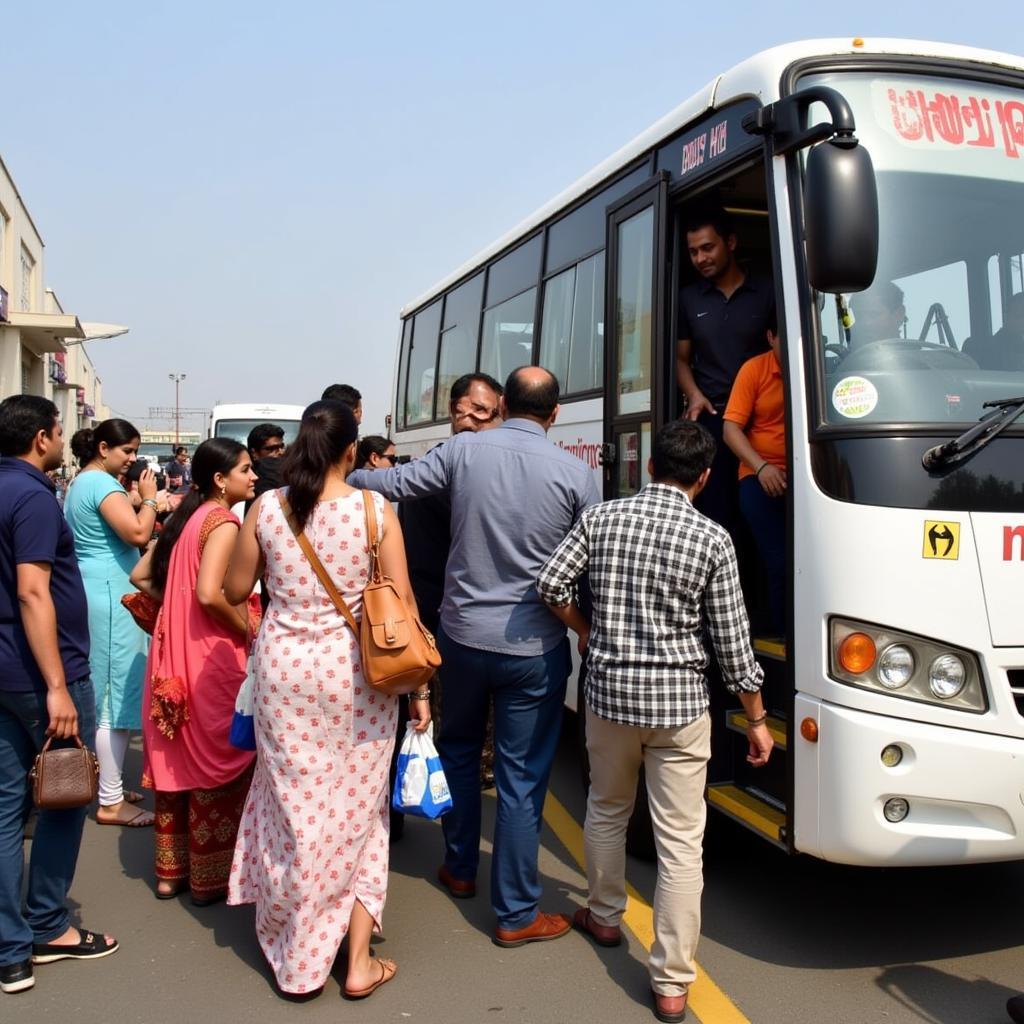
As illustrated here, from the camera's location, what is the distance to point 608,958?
13.0 ft

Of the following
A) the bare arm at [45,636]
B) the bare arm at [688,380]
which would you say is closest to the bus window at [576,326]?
the bare arm at [688,380]

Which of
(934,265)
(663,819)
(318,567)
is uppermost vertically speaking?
(934,265)

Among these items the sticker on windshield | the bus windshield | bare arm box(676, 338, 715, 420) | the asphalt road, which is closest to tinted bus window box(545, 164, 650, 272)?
bare arm box(676, 338, 715, 420)

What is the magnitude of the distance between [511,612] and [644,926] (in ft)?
4.45

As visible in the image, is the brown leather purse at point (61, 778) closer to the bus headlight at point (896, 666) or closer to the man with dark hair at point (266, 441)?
the bus headlight at point (896, 666)

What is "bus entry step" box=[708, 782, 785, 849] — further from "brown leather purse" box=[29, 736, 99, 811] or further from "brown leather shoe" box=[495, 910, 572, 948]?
"brown leather purse" box=[29, 736, 99, 811]

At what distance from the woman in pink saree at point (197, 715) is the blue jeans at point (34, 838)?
610 millimetres

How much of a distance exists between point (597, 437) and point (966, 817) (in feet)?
9.02

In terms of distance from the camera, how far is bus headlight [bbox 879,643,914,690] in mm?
3482

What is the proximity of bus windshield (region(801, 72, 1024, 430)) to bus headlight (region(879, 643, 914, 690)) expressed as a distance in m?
0.76

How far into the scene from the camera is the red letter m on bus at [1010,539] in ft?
11.6

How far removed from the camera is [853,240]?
3.48 m

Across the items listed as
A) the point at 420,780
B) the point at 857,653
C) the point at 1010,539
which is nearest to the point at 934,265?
the point at 1010,539

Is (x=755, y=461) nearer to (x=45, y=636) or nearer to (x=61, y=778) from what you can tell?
(x=45, y=636)
